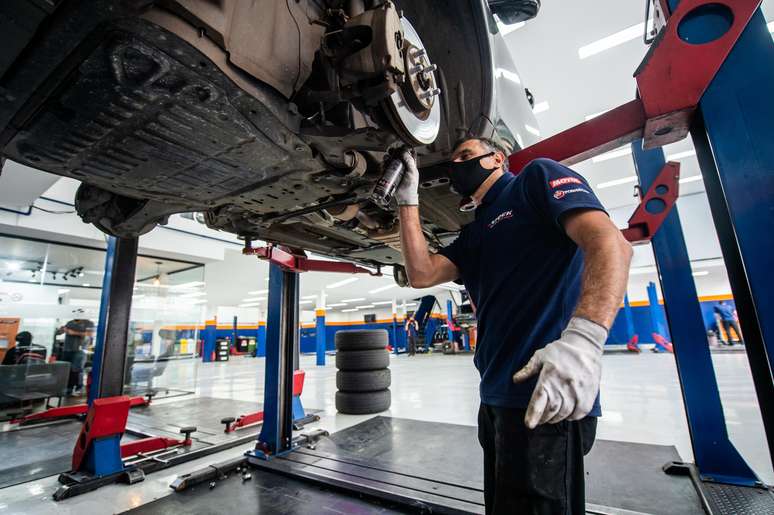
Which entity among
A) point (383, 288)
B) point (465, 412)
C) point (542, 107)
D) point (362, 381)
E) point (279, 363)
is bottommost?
point (465, 412)

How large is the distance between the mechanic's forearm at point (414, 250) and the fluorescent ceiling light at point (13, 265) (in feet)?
21.1

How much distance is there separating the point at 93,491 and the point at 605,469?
111 inches

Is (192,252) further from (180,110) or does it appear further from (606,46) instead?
(606,46)

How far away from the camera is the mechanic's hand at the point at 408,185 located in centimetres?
128

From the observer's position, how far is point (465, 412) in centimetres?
338

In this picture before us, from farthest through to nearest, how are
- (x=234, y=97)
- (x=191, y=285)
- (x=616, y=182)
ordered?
(x=616, y=182) < (x=191, y=285) < (x=234, y=97)

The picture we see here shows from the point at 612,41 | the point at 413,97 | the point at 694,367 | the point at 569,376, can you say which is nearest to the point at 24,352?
the point at 413,97

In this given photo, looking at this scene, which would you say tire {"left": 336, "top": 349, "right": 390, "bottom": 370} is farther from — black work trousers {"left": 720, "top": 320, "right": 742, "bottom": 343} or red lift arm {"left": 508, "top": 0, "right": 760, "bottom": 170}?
black work trousers {"left": 720, "top": 320, "right": 742, "bottom": 343}

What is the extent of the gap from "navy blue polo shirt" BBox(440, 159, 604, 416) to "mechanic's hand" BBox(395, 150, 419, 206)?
337 mm

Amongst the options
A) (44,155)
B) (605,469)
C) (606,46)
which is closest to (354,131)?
(44,155)

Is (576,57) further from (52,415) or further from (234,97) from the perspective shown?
(52,415)

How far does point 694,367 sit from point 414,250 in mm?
1778

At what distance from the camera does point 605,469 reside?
1913mm

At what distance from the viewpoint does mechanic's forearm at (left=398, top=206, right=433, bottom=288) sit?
1.22m
